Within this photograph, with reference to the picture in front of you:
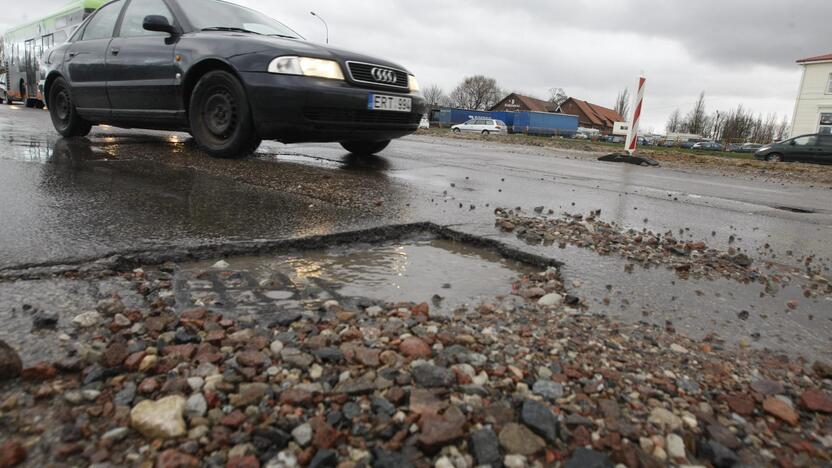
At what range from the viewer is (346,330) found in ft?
5.05

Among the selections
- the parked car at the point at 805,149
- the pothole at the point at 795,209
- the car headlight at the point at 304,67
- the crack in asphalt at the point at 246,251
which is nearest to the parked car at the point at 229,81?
the car headlight at the point at 304,67

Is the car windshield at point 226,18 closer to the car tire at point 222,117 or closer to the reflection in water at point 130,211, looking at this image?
the car tire at point 222,117

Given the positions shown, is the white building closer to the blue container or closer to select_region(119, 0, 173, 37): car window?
the blue container

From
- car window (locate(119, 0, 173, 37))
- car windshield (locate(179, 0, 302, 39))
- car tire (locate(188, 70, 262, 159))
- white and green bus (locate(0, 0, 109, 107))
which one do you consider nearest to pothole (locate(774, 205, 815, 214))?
car tire (locate(188, 70, 262, 159))

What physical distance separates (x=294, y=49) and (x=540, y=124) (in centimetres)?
4961

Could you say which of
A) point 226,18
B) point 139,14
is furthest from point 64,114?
point 226,18

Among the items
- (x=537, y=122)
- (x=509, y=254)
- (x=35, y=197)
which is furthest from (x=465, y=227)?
(x=537, y=122)

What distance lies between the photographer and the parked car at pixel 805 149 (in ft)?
55.2

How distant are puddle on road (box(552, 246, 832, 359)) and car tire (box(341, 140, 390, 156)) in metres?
4.20

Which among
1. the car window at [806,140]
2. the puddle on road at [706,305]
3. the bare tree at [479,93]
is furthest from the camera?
the bare tree at [479,93]

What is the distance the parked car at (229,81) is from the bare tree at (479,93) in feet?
288

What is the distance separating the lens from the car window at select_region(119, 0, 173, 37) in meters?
5.20

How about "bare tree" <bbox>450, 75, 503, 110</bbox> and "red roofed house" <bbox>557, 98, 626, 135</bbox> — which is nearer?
"red roofed house" <bbox>557, 98, 626, 135</bbox>

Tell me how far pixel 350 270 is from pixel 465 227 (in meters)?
0.96
